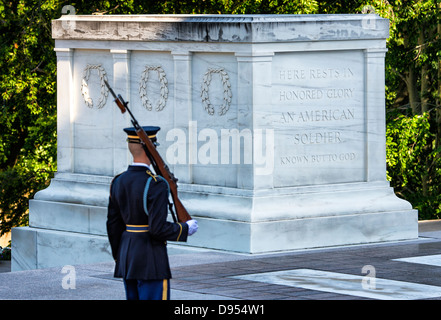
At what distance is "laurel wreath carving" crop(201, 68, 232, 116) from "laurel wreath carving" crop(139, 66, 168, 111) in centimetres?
65

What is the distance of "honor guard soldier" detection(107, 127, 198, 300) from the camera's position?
7.63 meters

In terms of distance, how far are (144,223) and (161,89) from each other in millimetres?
5912

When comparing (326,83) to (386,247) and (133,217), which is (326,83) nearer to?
(386,247)

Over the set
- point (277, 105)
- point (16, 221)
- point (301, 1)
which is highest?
point (301, 1)

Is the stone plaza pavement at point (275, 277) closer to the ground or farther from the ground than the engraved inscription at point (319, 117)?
closer to the ground

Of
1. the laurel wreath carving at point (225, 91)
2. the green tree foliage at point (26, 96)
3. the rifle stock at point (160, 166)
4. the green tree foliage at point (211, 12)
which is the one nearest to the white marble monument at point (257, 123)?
the laurel wreath carving at point (225, 91)

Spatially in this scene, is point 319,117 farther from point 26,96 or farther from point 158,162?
point 26,96

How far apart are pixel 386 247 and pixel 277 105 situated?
206 cm

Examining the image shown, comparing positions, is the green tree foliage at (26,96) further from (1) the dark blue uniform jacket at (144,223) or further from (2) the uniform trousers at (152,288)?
(2) the uniform trousers at (152,288)

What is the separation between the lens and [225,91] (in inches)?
500

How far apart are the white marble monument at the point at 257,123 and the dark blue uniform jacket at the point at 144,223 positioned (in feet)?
14.7

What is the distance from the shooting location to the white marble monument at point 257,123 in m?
12.4

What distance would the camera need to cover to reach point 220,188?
41.9 ft

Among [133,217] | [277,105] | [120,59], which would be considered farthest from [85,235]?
[133,217]
